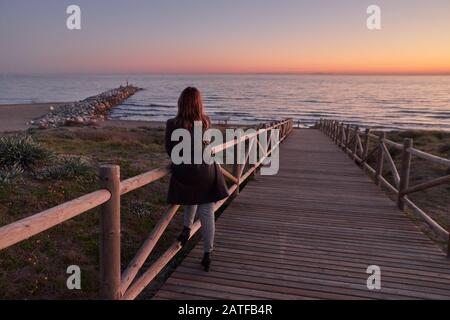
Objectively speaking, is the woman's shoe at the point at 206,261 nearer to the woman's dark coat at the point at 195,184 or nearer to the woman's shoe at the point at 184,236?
the woman's shoe at the point at 184,236

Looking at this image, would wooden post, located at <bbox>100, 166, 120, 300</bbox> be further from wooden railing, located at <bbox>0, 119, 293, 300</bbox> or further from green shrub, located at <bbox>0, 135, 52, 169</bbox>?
green shrub, located at <bbox>0, 135, 52, 169</bbox>

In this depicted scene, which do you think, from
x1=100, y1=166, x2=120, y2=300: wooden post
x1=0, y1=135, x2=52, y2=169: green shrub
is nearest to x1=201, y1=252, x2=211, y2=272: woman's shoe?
x1=100, y1=166, x2=120, y2=300: wooden post

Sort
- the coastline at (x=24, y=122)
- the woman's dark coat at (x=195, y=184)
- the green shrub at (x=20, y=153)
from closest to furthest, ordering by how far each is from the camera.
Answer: the woman's dark coat at (x=195, y=184), the green shrub at (x=20, y=153), the coastline at (x=24, y=122)

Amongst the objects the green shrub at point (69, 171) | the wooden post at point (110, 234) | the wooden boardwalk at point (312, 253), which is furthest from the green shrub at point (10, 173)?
the wooden post at point (110, 234)

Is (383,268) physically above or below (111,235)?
below

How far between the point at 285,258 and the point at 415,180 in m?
8.60

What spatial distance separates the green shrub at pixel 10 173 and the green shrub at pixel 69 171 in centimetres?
30

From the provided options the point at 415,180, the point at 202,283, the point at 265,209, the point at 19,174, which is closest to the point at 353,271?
the point at 202,283

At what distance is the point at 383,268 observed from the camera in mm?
4129

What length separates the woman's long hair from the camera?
3.34 m

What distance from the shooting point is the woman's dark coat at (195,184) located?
3529mm

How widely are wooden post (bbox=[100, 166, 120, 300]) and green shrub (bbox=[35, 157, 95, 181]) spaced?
14.4ft
